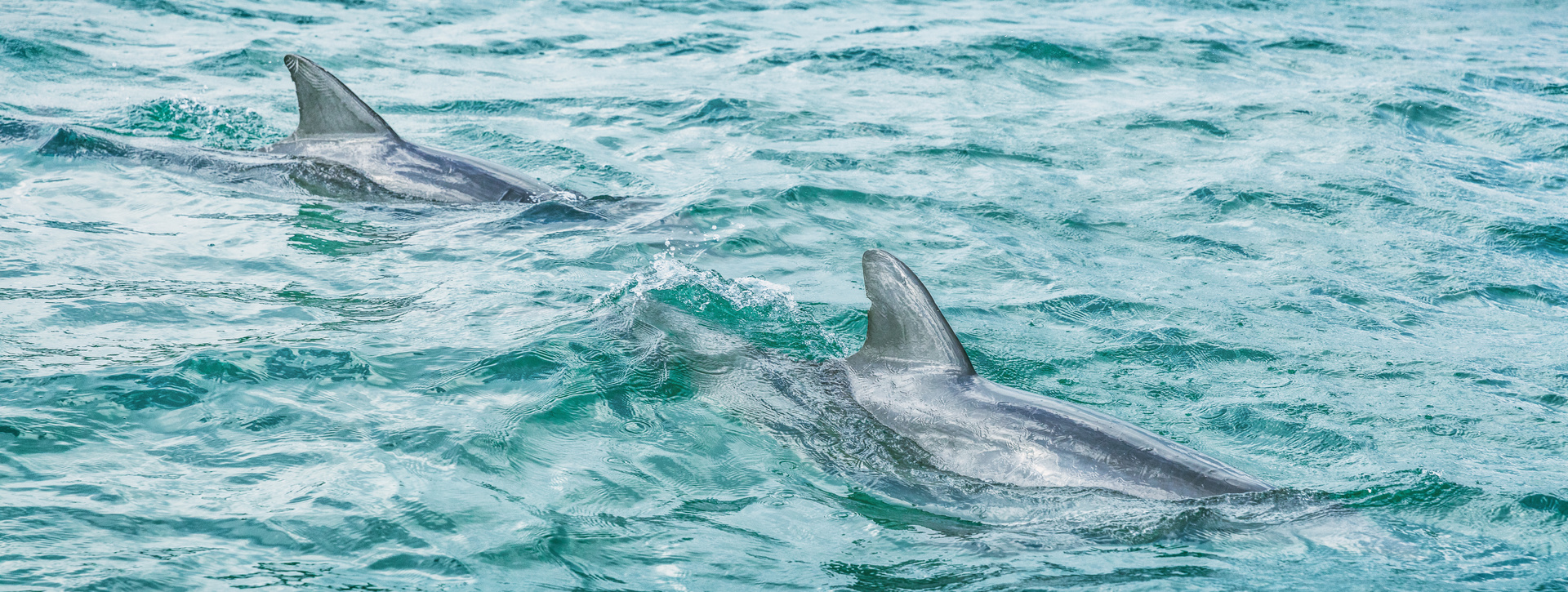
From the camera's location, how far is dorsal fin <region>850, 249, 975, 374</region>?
552 centimetres

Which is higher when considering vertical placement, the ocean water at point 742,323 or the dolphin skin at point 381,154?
the dolphin skin at point 381,154

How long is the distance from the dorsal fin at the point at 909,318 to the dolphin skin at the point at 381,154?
4449 mm

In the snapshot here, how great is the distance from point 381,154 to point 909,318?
18.4 feet

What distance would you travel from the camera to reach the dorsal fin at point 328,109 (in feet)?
31.2

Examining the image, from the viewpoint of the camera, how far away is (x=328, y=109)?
31.8 feet

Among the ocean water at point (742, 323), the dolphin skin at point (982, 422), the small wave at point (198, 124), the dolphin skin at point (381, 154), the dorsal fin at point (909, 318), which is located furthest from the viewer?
the small wave at point (198, 124)

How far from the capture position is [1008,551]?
4.59m

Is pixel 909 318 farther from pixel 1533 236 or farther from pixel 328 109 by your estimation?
pixel 1533 236

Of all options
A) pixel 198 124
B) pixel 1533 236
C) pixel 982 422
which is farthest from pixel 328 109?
pixel 1533 236

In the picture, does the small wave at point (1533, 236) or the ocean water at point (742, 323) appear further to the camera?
the small wave at point (1533, 236)

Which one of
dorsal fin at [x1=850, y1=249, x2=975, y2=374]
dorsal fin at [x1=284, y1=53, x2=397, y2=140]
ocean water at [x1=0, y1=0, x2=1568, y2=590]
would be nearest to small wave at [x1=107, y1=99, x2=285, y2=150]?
ocean water at [x1=0, y1=0, x2=1568, y2=590]

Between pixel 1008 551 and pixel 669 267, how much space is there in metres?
3.44

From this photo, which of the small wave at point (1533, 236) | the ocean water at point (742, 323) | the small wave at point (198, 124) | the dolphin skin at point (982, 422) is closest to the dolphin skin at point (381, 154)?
the ocean water at point (742, 323)

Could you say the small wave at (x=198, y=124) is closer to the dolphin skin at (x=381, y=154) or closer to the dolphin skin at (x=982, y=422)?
the dolphin skin at (x=381, y=154)
